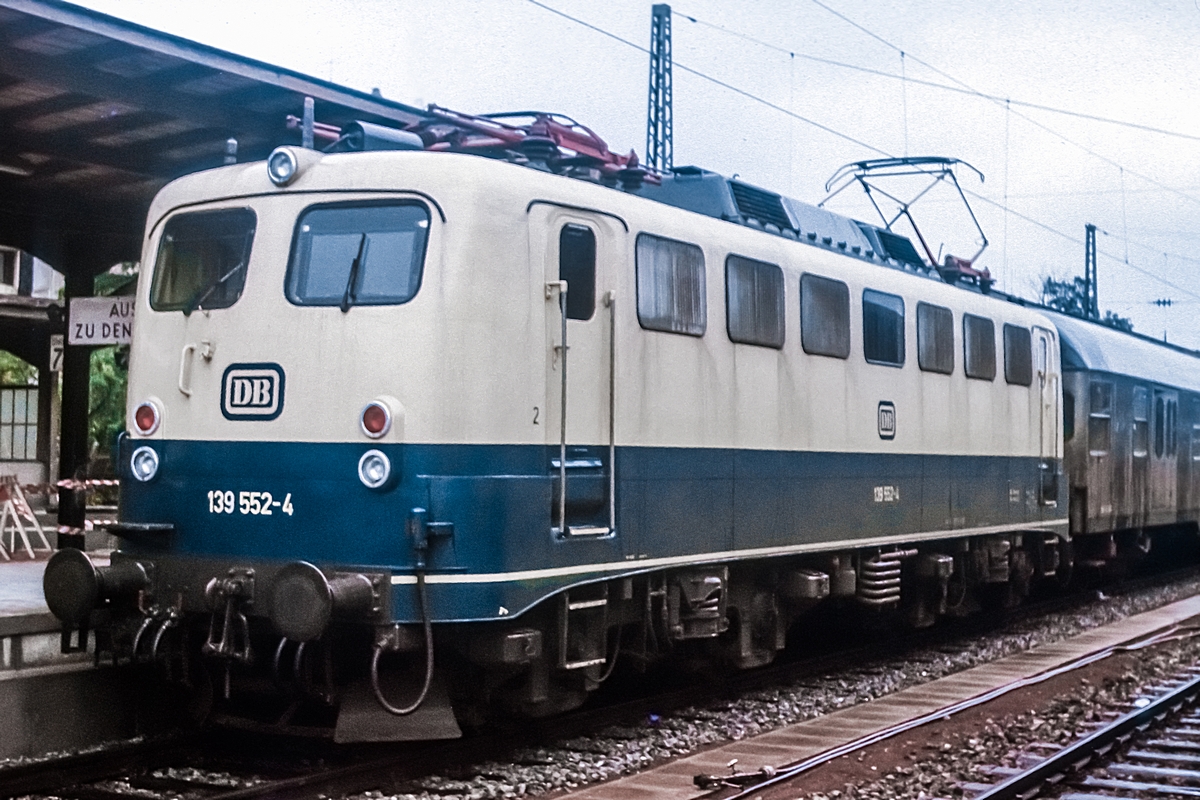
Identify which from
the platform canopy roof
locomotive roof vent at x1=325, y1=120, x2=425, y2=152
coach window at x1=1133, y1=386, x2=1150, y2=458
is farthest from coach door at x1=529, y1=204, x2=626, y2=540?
coach window at x1=1133, y1=386, x2=1150, y2=458

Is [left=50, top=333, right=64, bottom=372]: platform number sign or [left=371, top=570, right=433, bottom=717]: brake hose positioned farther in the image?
[left=50, top=333, right=64, bottom=372]: platform number sign

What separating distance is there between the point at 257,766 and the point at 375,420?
2.18m

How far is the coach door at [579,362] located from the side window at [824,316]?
2475 millimetres

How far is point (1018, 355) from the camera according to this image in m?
15.7

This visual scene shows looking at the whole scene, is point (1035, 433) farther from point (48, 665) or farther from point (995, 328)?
point (48, 665)

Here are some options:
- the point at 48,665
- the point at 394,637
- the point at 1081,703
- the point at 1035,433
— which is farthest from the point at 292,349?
the point at 1035,433

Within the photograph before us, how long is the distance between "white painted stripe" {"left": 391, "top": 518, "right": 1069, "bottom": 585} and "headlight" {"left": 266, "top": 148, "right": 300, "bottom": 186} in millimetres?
2388

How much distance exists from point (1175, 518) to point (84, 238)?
1592 centimetres

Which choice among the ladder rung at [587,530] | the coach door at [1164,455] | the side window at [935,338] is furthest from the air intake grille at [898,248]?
the coach door at [1164,455]

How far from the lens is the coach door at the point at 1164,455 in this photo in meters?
21.1

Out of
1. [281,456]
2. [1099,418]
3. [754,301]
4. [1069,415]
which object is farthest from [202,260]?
[1099,418]

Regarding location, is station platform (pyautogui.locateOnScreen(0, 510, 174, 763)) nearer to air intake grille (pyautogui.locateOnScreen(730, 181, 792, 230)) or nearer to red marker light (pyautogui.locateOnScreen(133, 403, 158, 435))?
red marker light (pyautogui.locateOnScreen(133, 403, 158, 435))

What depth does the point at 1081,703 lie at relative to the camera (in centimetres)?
1111

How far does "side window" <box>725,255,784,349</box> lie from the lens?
10438 millimetres
